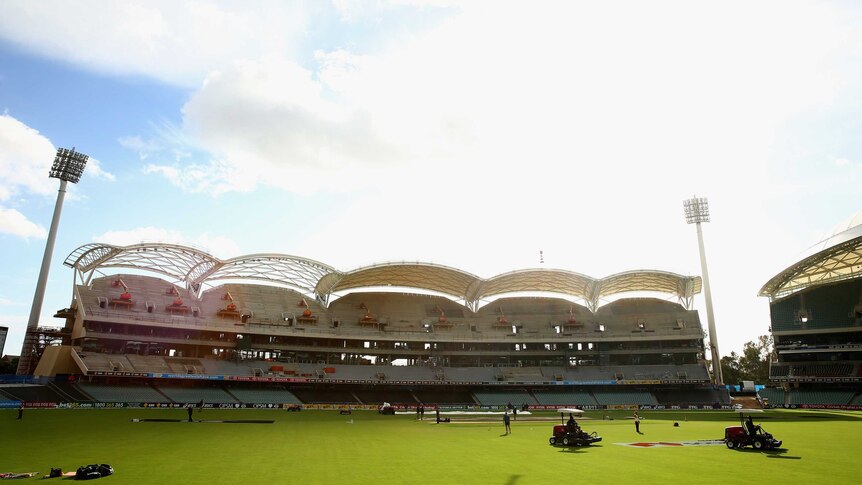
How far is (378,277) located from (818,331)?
227ft

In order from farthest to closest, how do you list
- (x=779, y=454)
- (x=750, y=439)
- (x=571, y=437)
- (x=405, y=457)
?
1. (x=571, y=437)
2. (x=750, y=439)
3. (x=405, y=457)
4. (x=779, y=454)

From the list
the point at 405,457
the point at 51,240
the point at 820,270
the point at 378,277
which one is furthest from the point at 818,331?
the point at 51,240

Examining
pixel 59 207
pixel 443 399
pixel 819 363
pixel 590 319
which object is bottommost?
pixel 443 399

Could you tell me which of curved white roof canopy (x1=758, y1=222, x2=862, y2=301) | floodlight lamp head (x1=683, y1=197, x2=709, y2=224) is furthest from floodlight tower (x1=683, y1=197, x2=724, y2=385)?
curved white roof canopy (x1=758, y1=222, x2=862, y2=301)

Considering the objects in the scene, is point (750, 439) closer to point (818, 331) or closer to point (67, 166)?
point (818, 331)

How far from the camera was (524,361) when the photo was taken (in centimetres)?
8769

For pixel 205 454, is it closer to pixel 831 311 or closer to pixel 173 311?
pixel 173 311

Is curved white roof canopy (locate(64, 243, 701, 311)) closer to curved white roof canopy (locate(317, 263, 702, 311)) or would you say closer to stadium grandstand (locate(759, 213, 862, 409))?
curved white roof canopy (locate(317, 263, 702, 311))

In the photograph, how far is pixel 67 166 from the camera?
265 feet

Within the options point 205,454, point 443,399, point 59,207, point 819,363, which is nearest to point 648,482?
point 205,454

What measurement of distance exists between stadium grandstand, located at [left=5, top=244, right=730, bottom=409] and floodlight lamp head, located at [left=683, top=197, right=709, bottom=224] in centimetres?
1371

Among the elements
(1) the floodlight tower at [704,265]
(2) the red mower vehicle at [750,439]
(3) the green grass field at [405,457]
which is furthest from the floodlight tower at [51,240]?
(1) the floodlight tower at [704,265]

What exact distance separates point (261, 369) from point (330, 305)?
1680cm

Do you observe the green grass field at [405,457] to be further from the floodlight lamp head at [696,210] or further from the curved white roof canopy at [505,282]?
the floodlight lamp head at [696,210]
